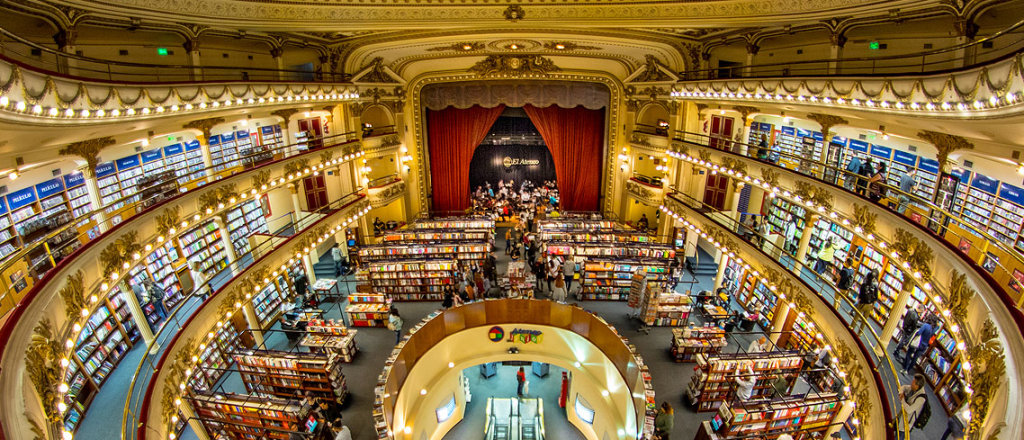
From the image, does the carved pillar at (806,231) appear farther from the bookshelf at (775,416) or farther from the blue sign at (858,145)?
the bookshelf at (775,416)

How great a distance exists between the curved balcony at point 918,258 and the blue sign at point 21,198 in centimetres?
1355

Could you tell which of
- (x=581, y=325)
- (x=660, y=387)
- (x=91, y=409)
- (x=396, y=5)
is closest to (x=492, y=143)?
(x=396, y=5)

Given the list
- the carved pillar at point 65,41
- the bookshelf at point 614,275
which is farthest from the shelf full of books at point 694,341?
the carved pillar at point 65,41

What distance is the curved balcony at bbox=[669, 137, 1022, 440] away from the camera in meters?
4.72

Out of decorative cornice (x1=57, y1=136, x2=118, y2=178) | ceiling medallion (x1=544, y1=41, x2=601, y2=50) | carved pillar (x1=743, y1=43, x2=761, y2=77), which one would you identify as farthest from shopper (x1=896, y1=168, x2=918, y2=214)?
decorative cornice (x1=57, y1=136, x2=118, y2=178)

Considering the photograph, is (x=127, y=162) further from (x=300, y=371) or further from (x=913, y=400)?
(x=913, y=400)

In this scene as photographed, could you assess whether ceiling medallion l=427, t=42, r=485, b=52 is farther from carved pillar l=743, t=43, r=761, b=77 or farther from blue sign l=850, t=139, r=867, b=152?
blue sign l=850, t=139, r=867, b=152

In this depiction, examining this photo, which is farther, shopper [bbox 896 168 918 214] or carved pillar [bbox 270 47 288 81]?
carved pillar [bbox 270 47 288 81]

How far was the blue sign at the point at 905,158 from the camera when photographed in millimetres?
9359

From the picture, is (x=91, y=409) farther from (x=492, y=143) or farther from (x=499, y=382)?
(x=492, y=143)

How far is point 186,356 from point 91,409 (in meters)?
1.69

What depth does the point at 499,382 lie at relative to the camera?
560 inches

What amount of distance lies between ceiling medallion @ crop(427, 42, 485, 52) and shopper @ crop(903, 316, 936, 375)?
13.4 meters

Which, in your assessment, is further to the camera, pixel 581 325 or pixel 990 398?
pixel 581 325
